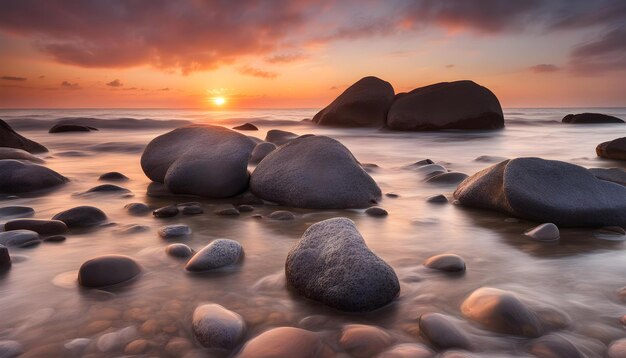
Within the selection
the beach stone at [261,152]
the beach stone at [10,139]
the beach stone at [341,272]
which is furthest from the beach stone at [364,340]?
the beach stone at [10,139]

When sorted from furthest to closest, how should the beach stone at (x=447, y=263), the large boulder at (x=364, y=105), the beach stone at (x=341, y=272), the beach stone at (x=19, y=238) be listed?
1. the large boulder at (x=364, y=105)
2. the beach stone at (x=19, y=238)
3. the beach stone at (x=447, y=263)
4. the beach stone at (x=341, y=272)

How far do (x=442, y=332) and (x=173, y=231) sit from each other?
5.55 feet

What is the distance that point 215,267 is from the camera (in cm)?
202

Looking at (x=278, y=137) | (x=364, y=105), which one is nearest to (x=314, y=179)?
(x=278, y=137)

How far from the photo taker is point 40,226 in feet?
8.24

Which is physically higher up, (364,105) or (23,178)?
(364,105)

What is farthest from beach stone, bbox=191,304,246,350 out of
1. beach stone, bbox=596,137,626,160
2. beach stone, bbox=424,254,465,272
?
beach stone, bbox=596,137,626,160

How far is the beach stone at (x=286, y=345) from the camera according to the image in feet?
4.25

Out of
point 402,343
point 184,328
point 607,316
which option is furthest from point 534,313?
point 184,328

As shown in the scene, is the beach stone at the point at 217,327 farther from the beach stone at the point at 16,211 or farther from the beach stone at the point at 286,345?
the beach stone at the point at 16,211

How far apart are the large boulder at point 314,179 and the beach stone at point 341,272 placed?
4.68 ft

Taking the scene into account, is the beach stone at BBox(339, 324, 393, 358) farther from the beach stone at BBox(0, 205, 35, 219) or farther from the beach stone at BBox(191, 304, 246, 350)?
the beach stone at BBox(0, 205, 35, 219)

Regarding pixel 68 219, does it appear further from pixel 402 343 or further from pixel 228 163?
pixel 402 343

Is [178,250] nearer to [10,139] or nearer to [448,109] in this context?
[10,139]
